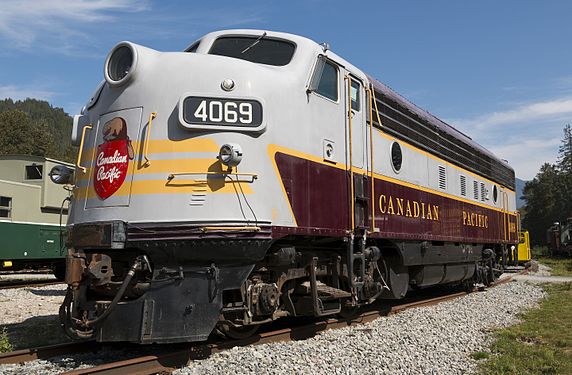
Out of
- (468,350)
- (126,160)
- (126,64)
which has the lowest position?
(468,350)

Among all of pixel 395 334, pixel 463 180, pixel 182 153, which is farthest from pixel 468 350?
pixel 463 180

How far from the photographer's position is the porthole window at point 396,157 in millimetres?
9305

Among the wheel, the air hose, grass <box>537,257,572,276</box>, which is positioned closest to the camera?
the air hose

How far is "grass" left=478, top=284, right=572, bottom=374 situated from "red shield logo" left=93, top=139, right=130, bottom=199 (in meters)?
4.61

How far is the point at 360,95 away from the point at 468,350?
4007 mm

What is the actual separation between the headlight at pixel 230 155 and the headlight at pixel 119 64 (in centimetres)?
151

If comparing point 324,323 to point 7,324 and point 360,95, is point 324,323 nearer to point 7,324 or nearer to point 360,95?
point 360,95

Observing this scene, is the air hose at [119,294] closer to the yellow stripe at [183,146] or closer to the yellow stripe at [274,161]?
the yellow stripe at [183,146]

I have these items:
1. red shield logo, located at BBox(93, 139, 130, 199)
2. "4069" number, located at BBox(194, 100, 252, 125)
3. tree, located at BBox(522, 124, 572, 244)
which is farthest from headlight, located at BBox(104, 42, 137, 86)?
tree, located at BBox(522, 124, 572, 244)

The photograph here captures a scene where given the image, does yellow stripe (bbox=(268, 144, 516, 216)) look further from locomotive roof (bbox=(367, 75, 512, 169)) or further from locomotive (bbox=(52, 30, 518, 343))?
locomotive roof (bbox=(367, 75, 512, 169))

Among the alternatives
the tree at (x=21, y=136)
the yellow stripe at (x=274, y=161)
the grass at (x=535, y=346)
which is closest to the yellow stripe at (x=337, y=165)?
the yellow stripe at (x=274, y=161)

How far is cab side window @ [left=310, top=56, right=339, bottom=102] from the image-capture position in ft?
23.1

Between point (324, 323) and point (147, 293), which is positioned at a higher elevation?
point (147, 293)

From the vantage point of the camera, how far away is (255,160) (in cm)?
591
